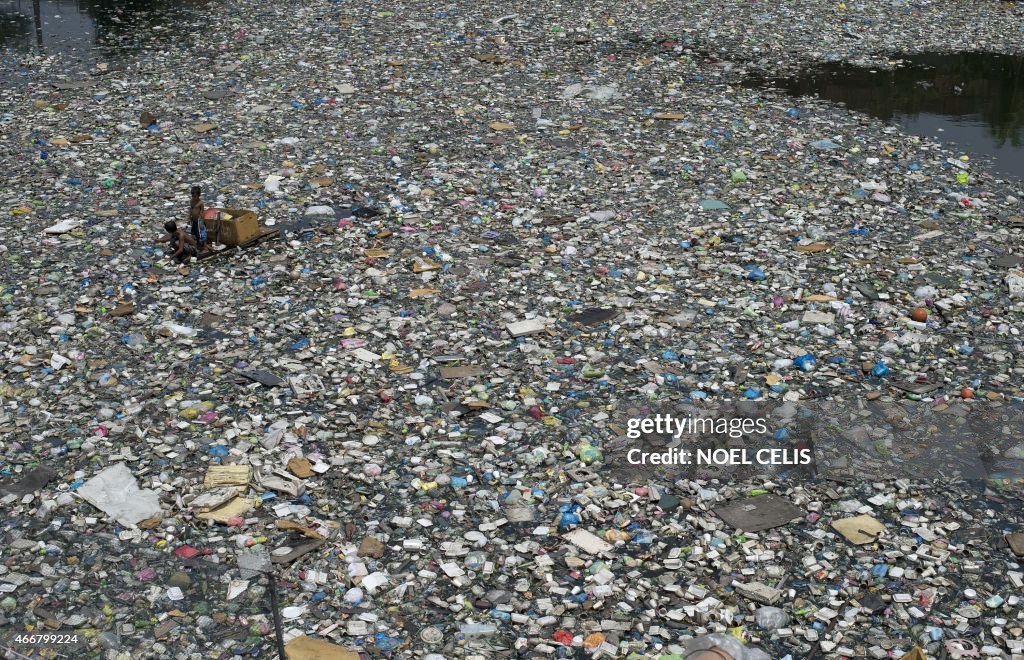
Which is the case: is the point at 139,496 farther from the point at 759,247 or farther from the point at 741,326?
the point at 759,247

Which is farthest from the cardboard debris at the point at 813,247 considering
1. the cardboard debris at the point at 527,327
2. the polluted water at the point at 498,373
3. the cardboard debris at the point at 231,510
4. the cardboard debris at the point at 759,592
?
the cardboard debris at the point at 231,510

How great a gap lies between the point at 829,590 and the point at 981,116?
8152 mm

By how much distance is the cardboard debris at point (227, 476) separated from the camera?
4.83 m

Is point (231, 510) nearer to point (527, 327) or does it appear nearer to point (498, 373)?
point (498, 373)

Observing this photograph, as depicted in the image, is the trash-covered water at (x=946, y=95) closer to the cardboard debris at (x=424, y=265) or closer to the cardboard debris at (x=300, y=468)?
the cardboard debris at (x=424, y=265)

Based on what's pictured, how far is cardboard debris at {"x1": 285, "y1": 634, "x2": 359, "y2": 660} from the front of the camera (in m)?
3.86

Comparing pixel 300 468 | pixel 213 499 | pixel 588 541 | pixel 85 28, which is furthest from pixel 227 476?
pixel 85 28

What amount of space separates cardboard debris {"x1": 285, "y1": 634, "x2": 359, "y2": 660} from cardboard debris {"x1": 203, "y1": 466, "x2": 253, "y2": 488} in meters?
1.17

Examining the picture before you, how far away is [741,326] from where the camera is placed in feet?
20.6

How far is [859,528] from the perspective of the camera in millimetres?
4566

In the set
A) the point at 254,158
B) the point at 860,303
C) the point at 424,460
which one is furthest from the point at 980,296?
the point at 254,158

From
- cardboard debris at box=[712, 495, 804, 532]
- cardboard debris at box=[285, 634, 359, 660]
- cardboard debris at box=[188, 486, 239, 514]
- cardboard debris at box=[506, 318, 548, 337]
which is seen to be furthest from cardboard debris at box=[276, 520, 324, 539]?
cardboard debris at box=[506, 318, 548, 337]

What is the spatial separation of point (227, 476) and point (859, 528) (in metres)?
3.23

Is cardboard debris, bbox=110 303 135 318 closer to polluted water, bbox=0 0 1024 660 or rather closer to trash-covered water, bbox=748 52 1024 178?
polluted water, bbox=0 0 1024 660
